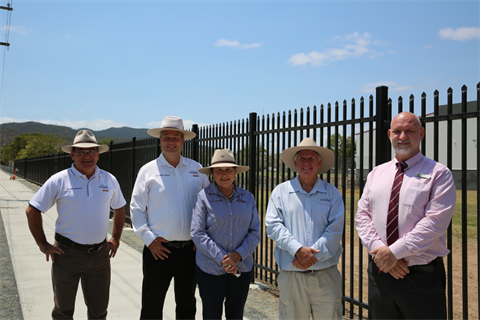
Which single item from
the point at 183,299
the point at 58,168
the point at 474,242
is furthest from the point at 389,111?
Result: the point at 58,168

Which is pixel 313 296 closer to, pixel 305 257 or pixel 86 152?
pixel 305 257

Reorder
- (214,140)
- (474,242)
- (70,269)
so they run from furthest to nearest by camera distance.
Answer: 1. (474,242)
2. (214,140)
3. (70,269)

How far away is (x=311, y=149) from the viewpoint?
3.31 metres

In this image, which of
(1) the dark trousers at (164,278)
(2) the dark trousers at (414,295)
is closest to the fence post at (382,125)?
(2) the dark trousers at (414,295)

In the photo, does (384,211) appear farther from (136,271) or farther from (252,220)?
(136,271)

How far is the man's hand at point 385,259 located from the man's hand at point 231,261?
43.7 inches

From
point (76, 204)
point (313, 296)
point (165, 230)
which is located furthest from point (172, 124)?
point (313, 296)

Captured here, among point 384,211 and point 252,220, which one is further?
point 252,220

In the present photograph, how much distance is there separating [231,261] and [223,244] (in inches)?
7.1

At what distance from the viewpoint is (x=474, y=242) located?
11.1 metres

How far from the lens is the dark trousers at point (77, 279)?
10.8 ft

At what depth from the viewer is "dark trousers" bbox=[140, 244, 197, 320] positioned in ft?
11.2

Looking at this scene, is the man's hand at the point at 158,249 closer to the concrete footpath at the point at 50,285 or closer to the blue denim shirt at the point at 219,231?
the blue denim shirt at the point at 219,231

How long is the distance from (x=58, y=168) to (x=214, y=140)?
65.9ft
